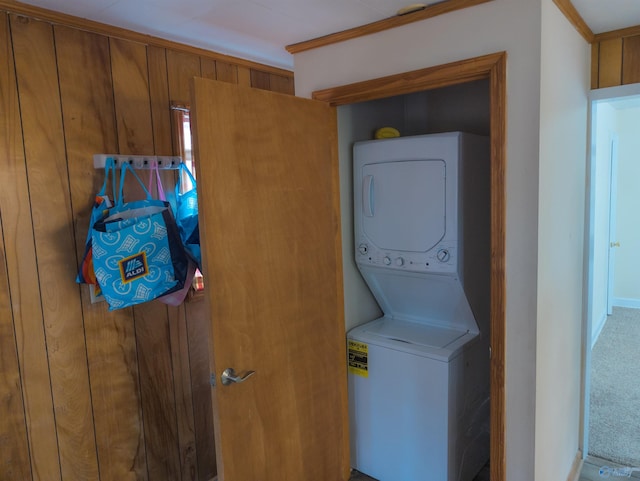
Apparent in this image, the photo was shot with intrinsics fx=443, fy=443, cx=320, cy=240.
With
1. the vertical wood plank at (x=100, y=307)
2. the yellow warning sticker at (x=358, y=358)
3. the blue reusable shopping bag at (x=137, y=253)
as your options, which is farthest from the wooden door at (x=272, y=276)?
the vertical wood plank at (x=100, y=307)

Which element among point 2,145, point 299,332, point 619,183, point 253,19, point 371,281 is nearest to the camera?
point 2,145

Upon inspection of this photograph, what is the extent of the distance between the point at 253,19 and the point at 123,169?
0.82m

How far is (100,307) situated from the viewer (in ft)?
6.16

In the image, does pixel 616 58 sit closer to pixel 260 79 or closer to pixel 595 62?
pixel 595 62

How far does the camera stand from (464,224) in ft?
6.64

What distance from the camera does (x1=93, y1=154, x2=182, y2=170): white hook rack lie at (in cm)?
184

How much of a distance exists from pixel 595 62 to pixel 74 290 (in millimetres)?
2624

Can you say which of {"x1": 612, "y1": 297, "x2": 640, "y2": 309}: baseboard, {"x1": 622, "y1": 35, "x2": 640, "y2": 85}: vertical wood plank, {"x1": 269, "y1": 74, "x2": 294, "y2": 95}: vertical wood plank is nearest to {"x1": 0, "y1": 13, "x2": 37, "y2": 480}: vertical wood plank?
{"x1": 269, "y1": 74, "x2": 294, "y2": 95}: vertical wood plank

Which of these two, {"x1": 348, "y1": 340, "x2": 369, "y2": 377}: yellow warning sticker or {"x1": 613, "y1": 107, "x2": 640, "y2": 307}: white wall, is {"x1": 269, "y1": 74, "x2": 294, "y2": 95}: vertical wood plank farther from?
{"x1": 613, "y1": 107, "x2": 640, "y2": 307}: white wall

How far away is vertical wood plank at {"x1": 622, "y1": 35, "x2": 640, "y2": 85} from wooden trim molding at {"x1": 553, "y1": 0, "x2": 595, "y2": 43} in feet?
0.50

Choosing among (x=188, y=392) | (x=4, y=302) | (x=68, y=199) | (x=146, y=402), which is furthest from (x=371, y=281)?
(x=4, y=302)

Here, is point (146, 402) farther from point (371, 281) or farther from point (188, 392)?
point (371, 281)

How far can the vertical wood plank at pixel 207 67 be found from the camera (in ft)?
7.23

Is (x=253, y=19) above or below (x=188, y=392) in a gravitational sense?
above
